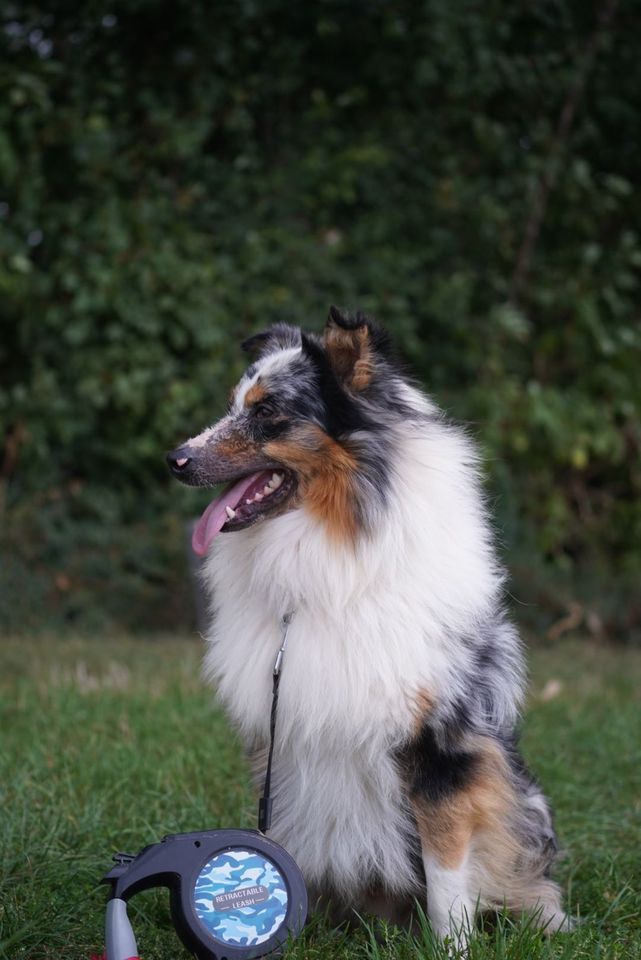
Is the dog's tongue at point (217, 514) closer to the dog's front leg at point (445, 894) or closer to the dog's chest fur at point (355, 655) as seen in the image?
the dog's chest fur at point (355, 655)

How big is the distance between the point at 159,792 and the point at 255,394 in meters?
1.73

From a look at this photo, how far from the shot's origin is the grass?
2783 millimetres

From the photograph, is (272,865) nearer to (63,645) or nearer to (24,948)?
(24,948)

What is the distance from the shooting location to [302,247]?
27.2 ft

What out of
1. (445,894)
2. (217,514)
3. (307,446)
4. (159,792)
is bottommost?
(159,792)

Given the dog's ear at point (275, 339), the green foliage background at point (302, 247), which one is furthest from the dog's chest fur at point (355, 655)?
the green foliage background at point (302, 247)

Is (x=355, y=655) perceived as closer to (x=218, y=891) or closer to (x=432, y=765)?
(x=432, y=765)

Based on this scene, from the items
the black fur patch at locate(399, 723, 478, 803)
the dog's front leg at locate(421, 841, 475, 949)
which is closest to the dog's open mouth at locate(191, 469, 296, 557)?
the black fur patch at locate(399, 723, 478, 803)

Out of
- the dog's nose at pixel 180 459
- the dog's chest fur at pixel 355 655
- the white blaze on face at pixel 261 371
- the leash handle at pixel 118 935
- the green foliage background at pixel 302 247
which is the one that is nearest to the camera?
the leash handle at pixel 118 935

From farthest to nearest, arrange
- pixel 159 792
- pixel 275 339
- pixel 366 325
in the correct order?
pixel 159 792 → pixel 275 339 → pixel 366 325

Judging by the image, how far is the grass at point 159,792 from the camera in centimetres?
278

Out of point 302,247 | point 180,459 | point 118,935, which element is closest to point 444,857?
point 118,935

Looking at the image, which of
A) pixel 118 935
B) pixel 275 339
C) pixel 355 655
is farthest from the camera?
pixel 275 339

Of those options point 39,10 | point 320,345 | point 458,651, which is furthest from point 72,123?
point 458,651
